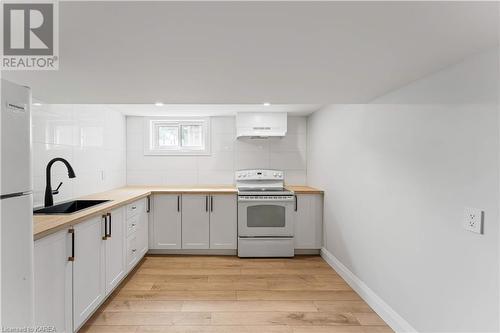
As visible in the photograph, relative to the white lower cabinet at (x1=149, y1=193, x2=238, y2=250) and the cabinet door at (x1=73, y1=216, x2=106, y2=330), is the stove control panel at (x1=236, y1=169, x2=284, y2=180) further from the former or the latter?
the cabinet door at (x1=73, y1=216, x2=106, y2=330)

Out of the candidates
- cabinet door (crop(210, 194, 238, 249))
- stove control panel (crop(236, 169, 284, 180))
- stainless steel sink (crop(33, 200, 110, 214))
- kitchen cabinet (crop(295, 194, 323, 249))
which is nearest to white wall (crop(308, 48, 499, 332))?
kitchen cabinet (crop(295, 194, 323, 249))

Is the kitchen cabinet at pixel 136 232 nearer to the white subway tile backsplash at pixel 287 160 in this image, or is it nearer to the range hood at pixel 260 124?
the range hood at pixel 260 124

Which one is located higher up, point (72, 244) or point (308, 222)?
point (72, 244)

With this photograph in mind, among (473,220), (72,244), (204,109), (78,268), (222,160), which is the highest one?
(204,109)

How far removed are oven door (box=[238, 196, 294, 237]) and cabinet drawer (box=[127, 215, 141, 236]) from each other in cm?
130

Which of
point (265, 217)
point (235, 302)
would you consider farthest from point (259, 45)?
point (265, 217)

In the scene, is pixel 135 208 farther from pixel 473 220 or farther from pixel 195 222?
pixel 473 220

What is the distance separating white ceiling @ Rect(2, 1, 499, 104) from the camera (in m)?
0.98

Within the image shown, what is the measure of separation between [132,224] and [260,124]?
7.14 ft

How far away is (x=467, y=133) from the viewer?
57.1 inches

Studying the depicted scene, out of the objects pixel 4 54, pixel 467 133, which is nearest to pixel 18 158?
pixel 4 54

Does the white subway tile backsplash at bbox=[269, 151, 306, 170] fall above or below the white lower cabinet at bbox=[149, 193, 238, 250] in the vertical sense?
above

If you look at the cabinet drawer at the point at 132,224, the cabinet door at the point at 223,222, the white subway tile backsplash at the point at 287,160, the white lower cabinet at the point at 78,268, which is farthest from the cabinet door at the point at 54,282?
the white subway tile backsplash at the point at 287,160

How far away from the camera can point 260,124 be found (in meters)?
3.95
